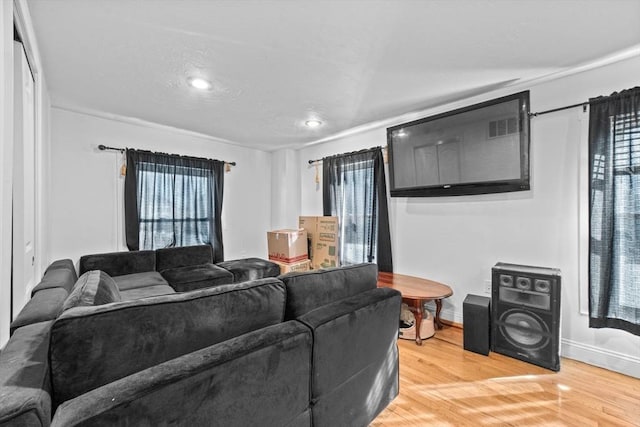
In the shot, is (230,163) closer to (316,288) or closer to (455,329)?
(316,288)

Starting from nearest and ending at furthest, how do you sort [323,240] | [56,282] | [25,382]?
[25,382], [56,282], [323,240]

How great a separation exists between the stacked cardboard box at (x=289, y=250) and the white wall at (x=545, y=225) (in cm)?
176

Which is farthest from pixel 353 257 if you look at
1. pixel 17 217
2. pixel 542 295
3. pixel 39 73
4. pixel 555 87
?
pixel 39 73

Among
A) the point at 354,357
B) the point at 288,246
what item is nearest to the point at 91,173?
the point at 288,246

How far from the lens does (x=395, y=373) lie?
5.91ft

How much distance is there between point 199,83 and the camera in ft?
8.02

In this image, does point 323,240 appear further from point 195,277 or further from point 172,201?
point 172,201

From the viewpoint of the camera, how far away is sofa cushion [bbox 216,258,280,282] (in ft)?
11.8

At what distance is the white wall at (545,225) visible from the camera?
2229 mm

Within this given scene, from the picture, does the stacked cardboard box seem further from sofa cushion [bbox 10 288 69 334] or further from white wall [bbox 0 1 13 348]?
white wall [bbox 0 1 13 348]

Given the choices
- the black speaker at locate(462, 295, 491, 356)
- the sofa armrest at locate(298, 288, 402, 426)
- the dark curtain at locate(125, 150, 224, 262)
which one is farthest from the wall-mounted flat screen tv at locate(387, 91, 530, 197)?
the dark curtain at locate(125, 150, 224, 262)

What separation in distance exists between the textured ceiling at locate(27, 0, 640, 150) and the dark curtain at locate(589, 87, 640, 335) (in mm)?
475

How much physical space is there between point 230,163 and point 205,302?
3.80 meters

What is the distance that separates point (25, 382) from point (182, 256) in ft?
10.5
